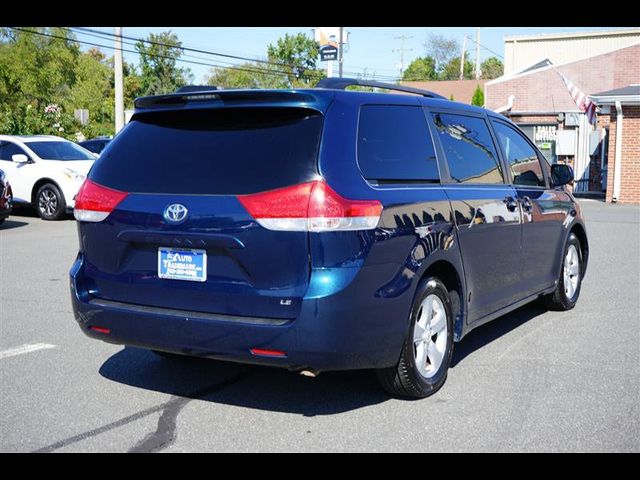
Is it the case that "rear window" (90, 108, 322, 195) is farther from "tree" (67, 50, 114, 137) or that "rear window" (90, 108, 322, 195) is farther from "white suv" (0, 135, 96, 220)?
"tree" (67, 50, 114, 137)

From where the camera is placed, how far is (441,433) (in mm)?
4453

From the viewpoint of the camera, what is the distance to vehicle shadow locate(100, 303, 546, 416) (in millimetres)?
5000

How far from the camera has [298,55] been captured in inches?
2908

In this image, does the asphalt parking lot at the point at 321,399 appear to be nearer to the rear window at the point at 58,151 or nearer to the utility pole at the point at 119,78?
the rear window at the point at 58,151

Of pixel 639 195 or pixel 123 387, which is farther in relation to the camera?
pixel 639 195

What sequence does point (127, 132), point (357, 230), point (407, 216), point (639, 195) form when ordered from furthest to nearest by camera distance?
point (639, 195) < point (127, 132) < point (407, 216) < point (357, 230)

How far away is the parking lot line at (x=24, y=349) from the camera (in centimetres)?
611

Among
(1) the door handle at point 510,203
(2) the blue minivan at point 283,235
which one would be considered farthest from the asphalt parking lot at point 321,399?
(1) the door handle at point 510,203

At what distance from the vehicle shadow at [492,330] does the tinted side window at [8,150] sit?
42.4 ft

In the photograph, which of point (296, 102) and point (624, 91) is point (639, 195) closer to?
point (624, 91)

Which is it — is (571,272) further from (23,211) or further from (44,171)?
(23,211)

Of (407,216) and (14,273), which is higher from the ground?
(407,216)

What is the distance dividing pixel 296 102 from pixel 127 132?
1.19 metres

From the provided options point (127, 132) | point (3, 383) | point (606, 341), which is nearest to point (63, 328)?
point (3, 383)
